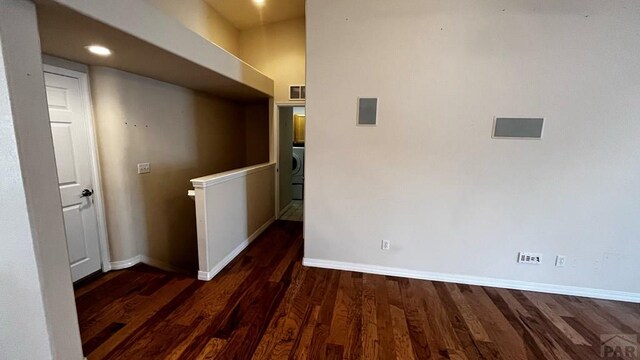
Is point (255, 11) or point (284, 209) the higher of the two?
point (255, 11)

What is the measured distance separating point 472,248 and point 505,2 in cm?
220

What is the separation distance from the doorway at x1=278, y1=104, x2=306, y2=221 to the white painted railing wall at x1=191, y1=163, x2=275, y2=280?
0.75 m

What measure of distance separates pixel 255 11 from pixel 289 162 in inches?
103

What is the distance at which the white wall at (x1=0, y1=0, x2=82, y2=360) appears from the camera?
1.10 metres

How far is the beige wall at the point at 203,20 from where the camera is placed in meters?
2.82

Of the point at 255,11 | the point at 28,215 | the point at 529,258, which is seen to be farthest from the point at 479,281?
the point at 255,11

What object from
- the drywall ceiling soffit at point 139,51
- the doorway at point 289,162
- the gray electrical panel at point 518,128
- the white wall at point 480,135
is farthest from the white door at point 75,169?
the gray electrical panel at point 518,128

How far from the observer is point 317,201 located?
2.63 m

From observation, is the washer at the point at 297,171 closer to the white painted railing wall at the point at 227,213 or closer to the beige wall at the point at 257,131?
the beige wall at the point at 257,131

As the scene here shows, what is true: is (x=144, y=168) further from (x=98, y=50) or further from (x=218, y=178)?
(x=98, y=50)

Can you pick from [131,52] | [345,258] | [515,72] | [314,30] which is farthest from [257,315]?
[515,72]

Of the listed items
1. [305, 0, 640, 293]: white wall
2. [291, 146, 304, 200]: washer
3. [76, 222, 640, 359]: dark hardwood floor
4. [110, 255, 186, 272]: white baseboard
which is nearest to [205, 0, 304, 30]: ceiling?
[305, 0, 640, 293]: white wall

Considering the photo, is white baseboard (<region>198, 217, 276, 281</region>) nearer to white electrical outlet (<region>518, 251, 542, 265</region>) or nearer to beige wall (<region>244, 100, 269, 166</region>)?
beige wall (<region>244, 100, 269, 166</region>)

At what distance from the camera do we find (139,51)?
194cm
